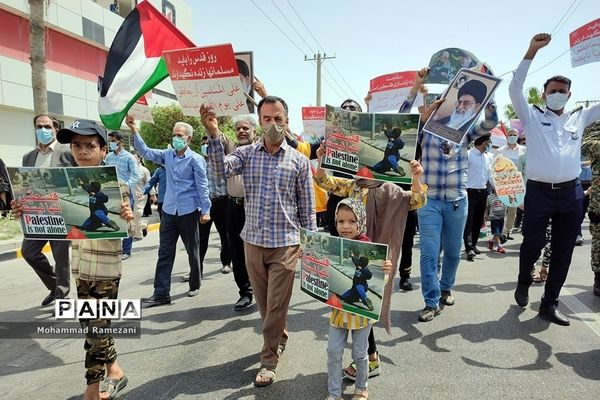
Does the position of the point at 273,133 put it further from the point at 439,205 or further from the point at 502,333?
the point at 502,333

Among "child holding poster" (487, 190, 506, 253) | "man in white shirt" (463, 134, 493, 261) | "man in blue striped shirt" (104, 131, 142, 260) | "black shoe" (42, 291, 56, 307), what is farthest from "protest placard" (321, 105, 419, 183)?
"child holding poster" (487, 190, 506, 253)

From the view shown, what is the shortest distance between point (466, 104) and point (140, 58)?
316 centimetres

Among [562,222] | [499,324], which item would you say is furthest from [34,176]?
[562,222]

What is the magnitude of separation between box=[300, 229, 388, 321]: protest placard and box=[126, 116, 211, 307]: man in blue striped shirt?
250 cm

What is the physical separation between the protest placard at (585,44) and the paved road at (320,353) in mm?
2788

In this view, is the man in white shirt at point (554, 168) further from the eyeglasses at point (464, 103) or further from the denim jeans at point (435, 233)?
the eyeglasses at point (464, 103)

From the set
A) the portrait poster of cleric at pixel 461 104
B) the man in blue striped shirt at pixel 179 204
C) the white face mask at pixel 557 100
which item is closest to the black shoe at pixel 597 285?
the white face mask at pixel 557 100

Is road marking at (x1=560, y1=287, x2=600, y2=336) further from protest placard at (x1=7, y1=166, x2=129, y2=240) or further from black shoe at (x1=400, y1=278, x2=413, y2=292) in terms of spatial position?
protest placard at (x1=7, y1=166, x2=129, y2=240)

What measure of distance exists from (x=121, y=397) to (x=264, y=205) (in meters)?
1.60

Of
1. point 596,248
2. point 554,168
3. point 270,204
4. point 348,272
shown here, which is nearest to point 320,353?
point 348,272

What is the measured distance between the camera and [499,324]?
393 cm

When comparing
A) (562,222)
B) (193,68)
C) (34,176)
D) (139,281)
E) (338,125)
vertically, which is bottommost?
(139,281)

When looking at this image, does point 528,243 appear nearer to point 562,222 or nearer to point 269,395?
point 562,222

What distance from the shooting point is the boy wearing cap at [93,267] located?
8.45 feet
